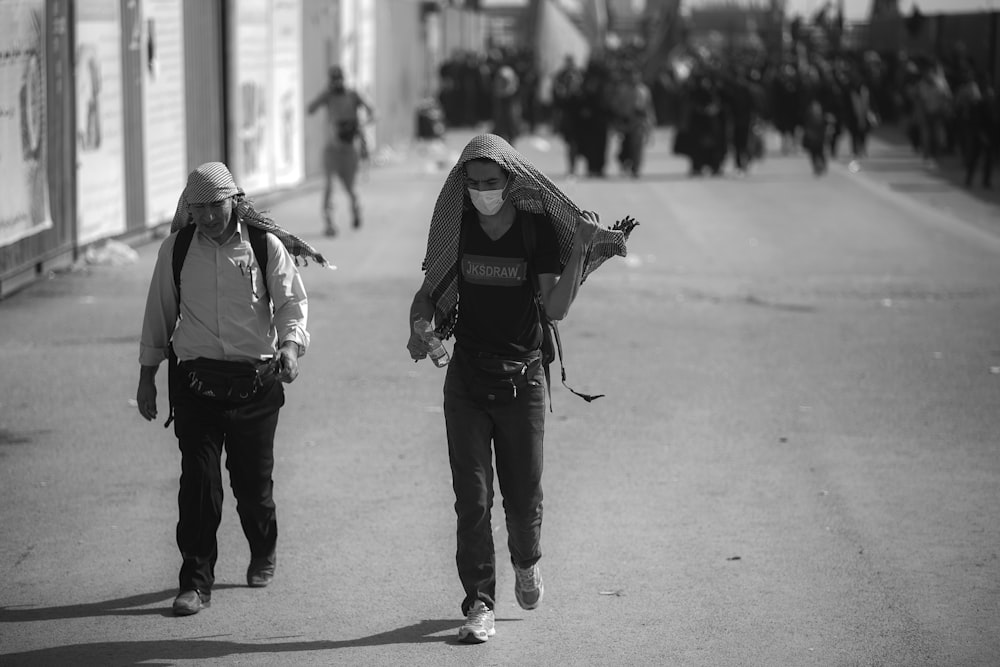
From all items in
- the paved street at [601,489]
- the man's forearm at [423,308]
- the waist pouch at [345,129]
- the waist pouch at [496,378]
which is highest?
the waist pouch at [345,129]

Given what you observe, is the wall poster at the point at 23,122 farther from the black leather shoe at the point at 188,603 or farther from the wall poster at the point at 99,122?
the black leather shoe at the point at 188,603

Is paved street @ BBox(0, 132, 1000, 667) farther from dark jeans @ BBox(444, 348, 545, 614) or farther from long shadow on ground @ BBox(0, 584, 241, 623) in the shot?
dark jeans @ BBox(444, 348, 545, 614)

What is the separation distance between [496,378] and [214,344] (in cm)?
110

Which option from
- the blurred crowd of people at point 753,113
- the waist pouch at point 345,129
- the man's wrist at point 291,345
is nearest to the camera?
the man's wrist at point 291,345

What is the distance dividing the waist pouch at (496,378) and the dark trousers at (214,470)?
2.99 feet

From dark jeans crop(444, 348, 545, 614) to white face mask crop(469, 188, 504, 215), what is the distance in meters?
0.52

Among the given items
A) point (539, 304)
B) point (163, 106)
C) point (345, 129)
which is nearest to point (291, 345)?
point (539, 304)

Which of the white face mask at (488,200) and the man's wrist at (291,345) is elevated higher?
the white face mask at (488,200)

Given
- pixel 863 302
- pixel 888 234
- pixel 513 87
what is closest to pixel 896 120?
pixel 513 87

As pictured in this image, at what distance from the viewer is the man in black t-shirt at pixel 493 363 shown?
5.38m

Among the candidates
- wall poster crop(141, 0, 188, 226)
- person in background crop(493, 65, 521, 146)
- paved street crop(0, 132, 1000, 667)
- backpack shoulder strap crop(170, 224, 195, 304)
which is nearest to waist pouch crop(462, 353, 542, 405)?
paved street crop(0, 132, 1000, 667)

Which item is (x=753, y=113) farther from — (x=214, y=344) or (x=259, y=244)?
→ (x=214, y=344)

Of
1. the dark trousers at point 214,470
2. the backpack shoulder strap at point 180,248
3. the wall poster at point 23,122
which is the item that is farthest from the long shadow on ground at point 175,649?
the wall poster at point 23,122

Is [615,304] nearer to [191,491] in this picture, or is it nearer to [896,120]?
[191,491]
